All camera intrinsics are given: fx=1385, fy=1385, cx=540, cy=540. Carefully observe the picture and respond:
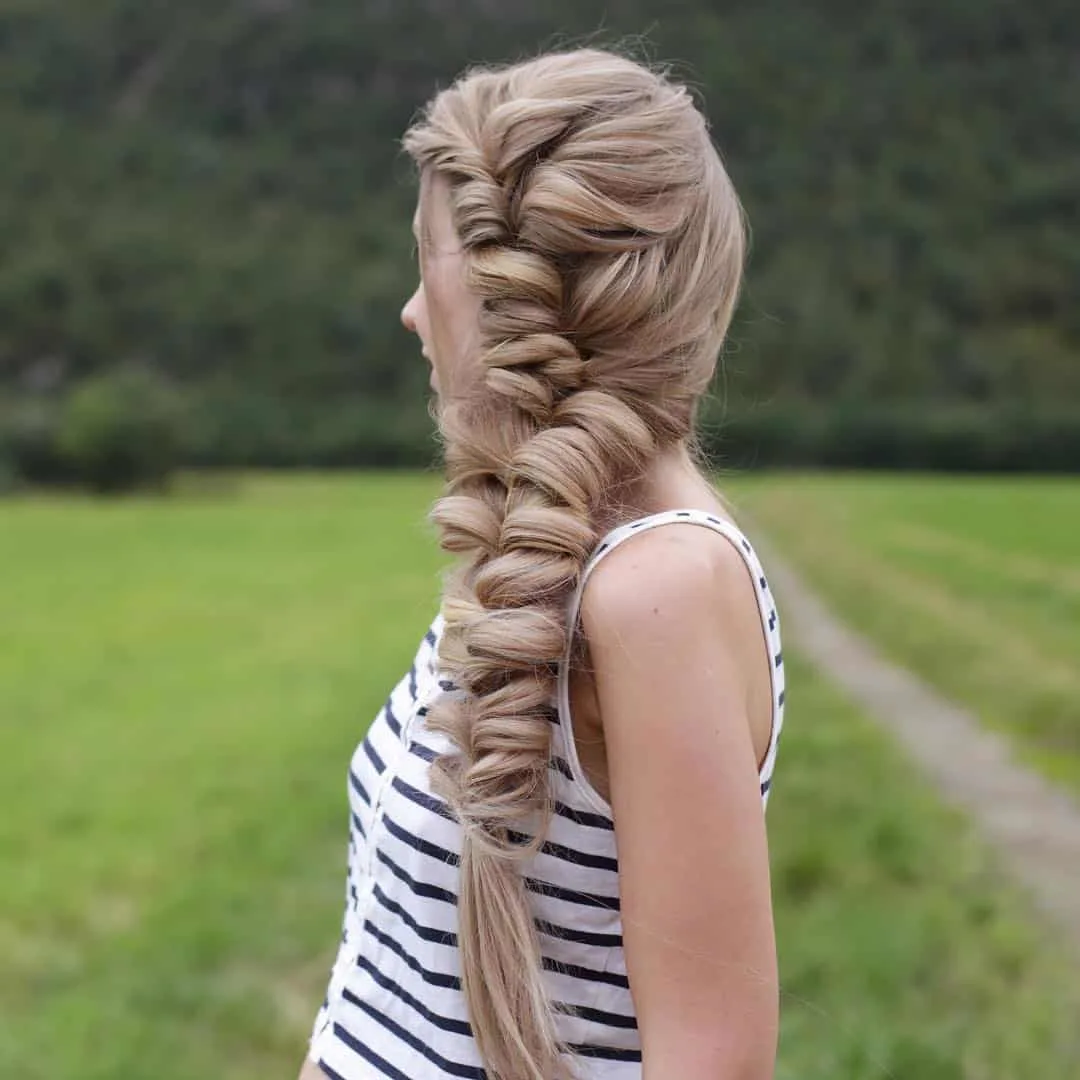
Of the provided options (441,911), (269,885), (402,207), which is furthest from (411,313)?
(402,207)

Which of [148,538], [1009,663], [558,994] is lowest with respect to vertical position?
[148,538]

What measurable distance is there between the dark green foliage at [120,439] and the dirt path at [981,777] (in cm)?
4162

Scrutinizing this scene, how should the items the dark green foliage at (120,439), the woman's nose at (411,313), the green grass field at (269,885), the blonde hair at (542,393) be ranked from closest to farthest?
the blonde hair at (542,393), the woman's nose at (411,313), the green grass field at (269,885), the dark green foliage at (120,439)

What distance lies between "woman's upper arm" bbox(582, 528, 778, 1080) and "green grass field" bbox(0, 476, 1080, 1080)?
47cm

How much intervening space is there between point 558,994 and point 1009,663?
998cm

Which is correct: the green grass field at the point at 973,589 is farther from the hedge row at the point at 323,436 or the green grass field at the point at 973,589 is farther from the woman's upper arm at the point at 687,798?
the hedge row at the point at 323,436

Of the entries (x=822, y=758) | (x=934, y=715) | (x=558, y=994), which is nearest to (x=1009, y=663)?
(x=934, y=715)

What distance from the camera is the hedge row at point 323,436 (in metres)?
51.6

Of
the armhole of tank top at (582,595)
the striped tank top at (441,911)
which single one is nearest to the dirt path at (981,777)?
the striped tank top at (441,911)

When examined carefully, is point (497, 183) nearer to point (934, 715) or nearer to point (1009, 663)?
point (934, 715)

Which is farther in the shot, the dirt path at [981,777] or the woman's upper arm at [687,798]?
the dirt path at [981,777]

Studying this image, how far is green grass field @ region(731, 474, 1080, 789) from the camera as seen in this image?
9398 millimetres

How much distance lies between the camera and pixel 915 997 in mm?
4457

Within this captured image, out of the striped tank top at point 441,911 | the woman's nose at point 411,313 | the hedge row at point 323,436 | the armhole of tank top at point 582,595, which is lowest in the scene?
the hedge row at point 323,436
